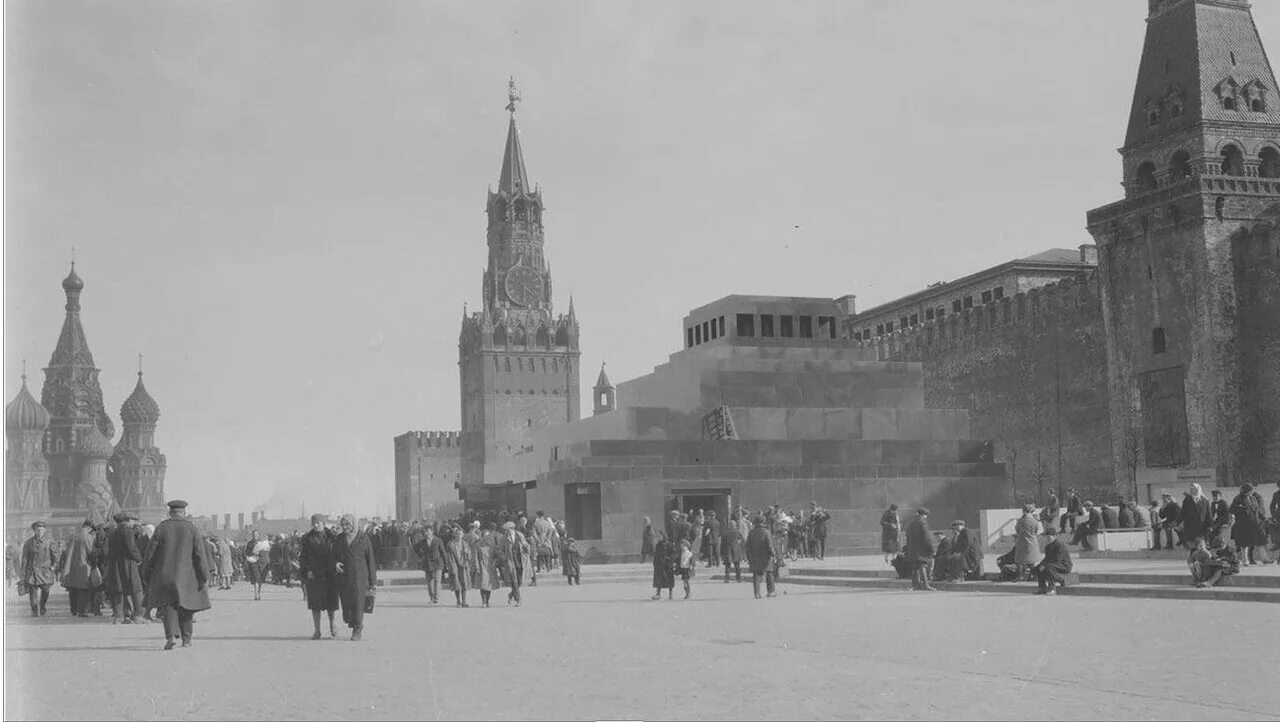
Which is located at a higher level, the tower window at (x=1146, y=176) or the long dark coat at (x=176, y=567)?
the tower window at (x=1146, y=176)

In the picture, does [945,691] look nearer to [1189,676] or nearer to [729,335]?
[1189,676]

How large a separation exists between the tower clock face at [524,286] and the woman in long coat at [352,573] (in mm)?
101304

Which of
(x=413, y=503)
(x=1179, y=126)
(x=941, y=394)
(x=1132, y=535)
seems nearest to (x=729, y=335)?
(x=1132, y=535)

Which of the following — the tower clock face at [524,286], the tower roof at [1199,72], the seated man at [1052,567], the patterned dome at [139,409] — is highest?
the tower clock face at [524,286]

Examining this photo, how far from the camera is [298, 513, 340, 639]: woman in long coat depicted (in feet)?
42.2

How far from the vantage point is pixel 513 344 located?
111375 mm

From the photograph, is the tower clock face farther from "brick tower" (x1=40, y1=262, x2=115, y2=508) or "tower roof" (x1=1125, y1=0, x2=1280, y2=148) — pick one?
"tower roof" (x1=1125, y1=0, x2=1280, y2=148)

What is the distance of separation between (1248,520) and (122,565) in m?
12.7

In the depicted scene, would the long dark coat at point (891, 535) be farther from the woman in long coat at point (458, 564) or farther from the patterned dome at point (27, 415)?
the patterned dome at point (27, 415)

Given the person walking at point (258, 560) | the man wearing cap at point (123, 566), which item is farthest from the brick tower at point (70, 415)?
the man wearing cap at point (123, 566)

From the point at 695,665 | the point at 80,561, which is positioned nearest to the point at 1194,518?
the point at 695,665

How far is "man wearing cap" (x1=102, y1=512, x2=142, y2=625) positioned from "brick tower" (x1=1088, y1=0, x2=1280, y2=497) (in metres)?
34.4

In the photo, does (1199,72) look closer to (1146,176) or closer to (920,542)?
(1146,176)

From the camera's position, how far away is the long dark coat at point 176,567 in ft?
38.2
